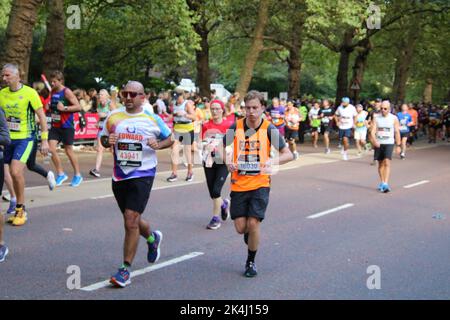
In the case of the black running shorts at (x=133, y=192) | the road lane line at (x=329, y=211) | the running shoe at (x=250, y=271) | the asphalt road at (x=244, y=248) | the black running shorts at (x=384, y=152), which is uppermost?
the black running shorts at (x=133, y=192)

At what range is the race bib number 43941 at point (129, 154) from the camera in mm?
6617

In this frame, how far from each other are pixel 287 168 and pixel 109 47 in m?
14.5

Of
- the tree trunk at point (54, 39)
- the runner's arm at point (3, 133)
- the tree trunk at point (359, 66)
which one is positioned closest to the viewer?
the runner's arm at point (3, 133)

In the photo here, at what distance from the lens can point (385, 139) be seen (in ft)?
47.2

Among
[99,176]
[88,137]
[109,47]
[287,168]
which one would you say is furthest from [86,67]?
[99,176]

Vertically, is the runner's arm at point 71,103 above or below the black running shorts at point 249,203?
above

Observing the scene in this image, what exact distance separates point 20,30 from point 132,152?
453 inches

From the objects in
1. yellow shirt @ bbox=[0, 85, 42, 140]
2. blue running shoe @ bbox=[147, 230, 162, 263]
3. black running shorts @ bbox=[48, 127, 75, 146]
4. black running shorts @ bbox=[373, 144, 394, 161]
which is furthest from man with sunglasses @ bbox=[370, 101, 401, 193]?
blue running shoe @ bbox=[147, 230, 162, 263]

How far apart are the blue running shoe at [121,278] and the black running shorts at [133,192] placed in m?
0.55

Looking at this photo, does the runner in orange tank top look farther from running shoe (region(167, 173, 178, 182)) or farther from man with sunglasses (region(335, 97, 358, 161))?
man with sunglasses (region(335, 97, 358, 161))

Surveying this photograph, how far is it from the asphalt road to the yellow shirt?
1.24 meters

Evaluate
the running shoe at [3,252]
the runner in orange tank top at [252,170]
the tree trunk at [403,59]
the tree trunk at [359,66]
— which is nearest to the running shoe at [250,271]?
the runner in orange tank top at [252,170]

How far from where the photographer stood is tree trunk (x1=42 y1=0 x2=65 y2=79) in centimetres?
2098

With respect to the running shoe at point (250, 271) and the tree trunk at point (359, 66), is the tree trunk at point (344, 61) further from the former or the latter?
the running shoe at point (250, 271)
